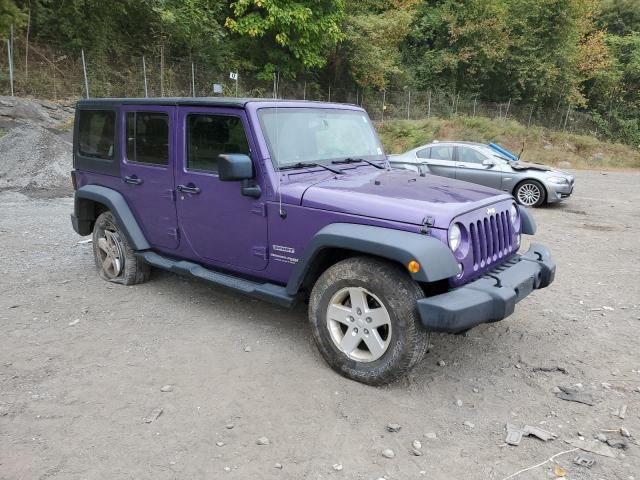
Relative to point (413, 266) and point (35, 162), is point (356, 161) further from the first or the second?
point (35, 162)

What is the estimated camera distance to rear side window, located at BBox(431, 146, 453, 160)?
12.1 metres

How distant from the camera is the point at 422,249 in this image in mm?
3150

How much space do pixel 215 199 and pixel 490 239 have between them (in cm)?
220

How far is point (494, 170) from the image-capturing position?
38.0 feet

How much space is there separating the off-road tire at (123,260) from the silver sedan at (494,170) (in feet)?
21.9

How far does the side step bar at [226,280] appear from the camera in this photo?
398 cm

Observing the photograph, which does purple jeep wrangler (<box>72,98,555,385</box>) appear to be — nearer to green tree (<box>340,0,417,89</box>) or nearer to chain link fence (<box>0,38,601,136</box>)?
chain link fence (<box>0,38,601,136</box>)

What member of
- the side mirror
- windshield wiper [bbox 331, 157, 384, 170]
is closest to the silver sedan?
windshield wiper [bbox 331, 157, 384, 170]

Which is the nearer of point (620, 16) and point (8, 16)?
point (8, 16)

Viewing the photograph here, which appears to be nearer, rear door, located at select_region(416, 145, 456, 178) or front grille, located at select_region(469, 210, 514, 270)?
front grille, located at select_region(469, 210, 514, 270)

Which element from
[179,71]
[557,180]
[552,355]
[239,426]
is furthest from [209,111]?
[179,71]

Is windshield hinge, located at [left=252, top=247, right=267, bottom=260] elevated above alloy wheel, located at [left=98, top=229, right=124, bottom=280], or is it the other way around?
windshield hinge, located at [left=252, top=247, right=267, bottom=260]

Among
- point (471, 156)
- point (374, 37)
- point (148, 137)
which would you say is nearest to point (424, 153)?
point (471, 156)

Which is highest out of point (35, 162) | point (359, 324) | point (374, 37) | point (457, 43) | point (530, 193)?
point (457, 43)
